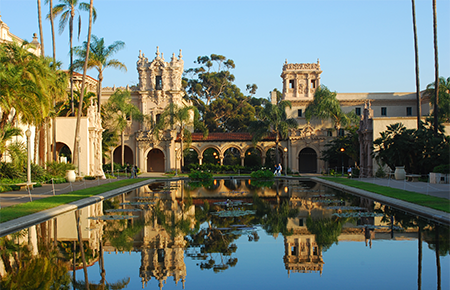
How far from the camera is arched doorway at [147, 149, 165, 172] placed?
57122 millimetres

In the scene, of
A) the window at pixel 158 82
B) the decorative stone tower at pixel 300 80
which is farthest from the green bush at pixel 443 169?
the window at pixel 158 82

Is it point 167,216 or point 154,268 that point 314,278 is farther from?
point 167,216

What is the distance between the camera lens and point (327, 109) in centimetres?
5338

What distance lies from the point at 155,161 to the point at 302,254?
49539 mm

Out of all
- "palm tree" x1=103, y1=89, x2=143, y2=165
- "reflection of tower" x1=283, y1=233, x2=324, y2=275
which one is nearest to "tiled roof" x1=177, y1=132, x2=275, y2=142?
"palm tree" x1=103, y1=89, x2=143, y2=165

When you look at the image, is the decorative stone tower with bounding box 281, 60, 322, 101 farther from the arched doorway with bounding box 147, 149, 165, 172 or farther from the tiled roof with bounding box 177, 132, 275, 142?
the arched doorway with bounding box 147, 149, 165, 172

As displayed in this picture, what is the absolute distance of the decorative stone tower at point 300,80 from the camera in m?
60.6

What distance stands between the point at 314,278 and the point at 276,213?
751 cm

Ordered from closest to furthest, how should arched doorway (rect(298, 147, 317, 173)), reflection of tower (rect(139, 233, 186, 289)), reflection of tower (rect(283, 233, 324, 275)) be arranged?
reflection of tower (rect(139, 233, 186, 289)) → reflection of tower (rect(283, 233, 324, 275)) → arched doorway (rect(298, 147, 317, 173))

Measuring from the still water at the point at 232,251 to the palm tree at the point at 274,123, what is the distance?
3330 cm

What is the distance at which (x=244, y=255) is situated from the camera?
8930 mm

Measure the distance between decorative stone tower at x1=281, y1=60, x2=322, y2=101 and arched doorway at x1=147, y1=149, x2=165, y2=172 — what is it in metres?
18.3

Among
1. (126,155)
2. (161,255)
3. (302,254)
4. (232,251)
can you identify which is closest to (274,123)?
(126,155)

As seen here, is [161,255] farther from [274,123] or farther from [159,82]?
[159,82]
